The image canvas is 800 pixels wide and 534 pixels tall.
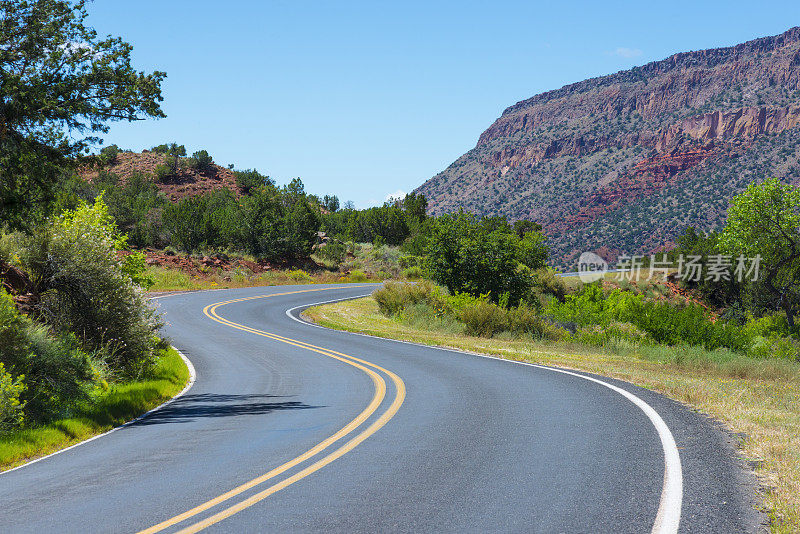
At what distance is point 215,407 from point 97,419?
1.82 m

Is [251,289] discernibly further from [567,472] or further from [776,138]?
[776,138]

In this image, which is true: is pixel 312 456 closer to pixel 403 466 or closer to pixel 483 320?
pixel 403 466

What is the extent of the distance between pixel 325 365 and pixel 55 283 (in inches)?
242

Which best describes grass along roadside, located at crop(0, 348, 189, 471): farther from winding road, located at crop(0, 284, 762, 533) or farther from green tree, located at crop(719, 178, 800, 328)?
green tree, located at crop(719, 178, 800, 328)

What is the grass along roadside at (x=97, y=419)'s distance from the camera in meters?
8.00

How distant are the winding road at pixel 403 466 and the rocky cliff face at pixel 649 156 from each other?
99504mm

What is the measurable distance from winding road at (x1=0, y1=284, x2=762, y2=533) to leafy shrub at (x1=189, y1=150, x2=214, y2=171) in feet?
252

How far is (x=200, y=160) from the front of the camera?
277 ft

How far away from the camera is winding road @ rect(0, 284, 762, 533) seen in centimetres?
474

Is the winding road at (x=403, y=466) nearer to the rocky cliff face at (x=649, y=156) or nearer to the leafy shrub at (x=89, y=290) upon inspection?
the leafy shrub at (x=89, y=290)

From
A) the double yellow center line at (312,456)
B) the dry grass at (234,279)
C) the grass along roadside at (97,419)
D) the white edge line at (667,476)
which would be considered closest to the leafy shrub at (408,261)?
the dry grass at (234,279)

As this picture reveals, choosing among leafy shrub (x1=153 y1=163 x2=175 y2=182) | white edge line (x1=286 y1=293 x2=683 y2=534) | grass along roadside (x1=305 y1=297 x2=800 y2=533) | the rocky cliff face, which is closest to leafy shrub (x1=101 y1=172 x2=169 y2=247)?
leafy shrub (x1=153 y1=163 x2=175 y2=182)

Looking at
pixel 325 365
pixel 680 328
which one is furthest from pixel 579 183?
pixel 325 365

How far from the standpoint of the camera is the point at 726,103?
→ 510ft
